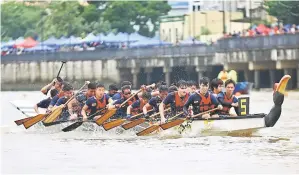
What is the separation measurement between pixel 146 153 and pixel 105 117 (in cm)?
398

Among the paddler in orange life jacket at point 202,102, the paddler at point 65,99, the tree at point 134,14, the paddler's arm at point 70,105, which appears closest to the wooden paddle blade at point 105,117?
the paddler's arm at point 70,105

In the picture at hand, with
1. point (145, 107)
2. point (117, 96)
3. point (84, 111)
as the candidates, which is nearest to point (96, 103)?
point (84, 111)

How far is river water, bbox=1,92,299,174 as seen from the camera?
18.2 meters

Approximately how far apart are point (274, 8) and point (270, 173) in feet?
170

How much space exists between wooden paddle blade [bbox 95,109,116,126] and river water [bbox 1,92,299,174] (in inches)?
15.5

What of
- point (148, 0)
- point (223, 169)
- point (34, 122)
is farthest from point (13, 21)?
point (223, 169)

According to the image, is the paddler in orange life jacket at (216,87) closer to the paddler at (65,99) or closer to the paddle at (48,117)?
the paddle at (48,117)

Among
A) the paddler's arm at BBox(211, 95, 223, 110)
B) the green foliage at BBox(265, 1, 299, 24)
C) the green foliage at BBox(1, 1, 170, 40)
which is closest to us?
the paddler's arm at BBox(211, 95, 223, 110)

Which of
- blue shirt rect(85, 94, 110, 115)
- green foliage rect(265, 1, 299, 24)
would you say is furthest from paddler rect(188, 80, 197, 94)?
green foliage rect(265, 1, 299, 24)

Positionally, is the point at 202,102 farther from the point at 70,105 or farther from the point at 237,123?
the point at 70,105

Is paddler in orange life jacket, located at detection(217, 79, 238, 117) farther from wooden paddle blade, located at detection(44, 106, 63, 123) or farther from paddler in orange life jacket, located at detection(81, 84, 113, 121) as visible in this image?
wooden paddle blade, located at detection(44, 106, 63, 123)

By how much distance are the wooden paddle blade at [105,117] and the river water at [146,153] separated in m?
0.39

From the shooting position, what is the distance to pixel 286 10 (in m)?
66.8

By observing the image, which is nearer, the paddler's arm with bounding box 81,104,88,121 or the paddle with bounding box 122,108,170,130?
the paddle with bounding box 122,108,170,130
